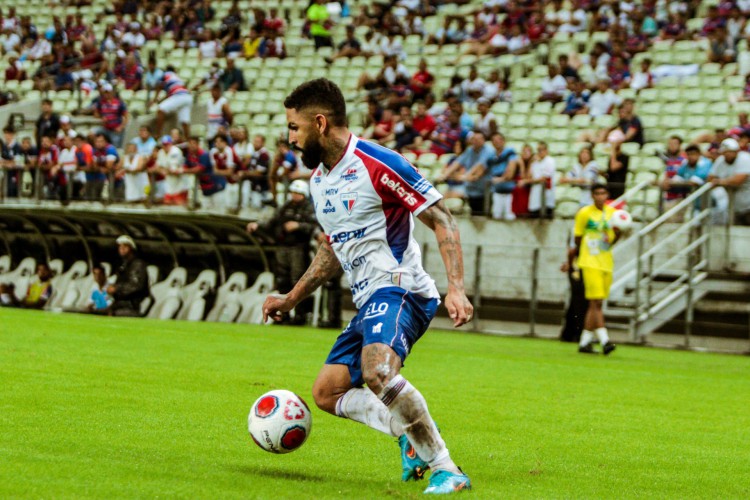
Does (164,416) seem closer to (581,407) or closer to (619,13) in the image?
(581,407)

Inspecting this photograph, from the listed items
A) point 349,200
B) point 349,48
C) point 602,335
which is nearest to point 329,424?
point 349,200

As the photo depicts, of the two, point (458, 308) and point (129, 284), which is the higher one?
point (458, 308)

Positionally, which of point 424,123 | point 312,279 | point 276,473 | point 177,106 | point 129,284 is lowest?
point 129,284

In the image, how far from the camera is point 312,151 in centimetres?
662

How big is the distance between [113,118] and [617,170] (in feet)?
43.1

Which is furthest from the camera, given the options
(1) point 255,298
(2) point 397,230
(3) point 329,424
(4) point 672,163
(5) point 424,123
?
(5) point 424,123

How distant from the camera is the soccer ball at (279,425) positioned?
22.4 feet

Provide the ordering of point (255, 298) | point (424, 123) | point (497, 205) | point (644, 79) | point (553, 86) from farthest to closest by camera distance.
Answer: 1. point (553, 86)
2. point (424, 123)
3. point (644, 79)
4. point (497, 205)
5. point (255, 298)

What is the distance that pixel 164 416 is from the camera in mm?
8898

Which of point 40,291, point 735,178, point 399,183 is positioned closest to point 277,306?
point 399,183

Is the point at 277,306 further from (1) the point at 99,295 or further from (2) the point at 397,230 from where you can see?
(1) the point at 99,295

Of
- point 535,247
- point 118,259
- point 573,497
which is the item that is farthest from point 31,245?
point 573,497

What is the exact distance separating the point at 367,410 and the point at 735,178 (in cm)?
1367

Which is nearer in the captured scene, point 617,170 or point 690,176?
point 690,176
